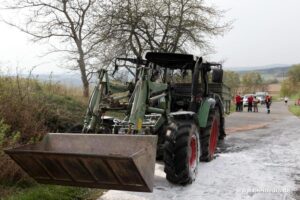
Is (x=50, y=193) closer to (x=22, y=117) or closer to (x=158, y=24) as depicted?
(x=22, y=117)

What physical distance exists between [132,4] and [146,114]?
494 inches

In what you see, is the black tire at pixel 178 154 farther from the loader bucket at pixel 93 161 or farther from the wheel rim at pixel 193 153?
the loader bucket at pixel 93 161

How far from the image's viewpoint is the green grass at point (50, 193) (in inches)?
246

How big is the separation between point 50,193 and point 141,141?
181cm

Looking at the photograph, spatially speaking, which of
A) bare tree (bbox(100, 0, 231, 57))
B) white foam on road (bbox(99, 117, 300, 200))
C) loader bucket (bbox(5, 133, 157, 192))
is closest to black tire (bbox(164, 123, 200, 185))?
white foam on road (bbox(99, 117, 300, 200))

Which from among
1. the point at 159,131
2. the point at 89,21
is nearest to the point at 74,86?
the point at 89,21

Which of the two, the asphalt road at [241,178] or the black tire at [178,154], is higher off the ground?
the black tire at [178,154]

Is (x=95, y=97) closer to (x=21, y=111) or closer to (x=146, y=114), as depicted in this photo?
(x=146, y=114)

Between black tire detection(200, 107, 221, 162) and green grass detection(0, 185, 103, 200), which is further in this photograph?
black tire detection(200, 107, 221, 162)

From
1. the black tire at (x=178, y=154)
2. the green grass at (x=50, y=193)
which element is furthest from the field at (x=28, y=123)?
the black tire at (x=178, y=154)

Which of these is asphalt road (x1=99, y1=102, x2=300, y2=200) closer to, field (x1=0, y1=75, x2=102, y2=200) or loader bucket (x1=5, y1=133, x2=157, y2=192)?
field (x1=0, y1=75, x2=102, y2=200)

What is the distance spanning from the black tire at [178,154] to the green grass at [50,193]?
4.08 feet

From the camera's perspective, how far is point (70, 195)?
22.0 feet

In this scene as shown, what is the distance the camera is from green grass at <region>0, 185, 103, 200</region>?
624 cm
